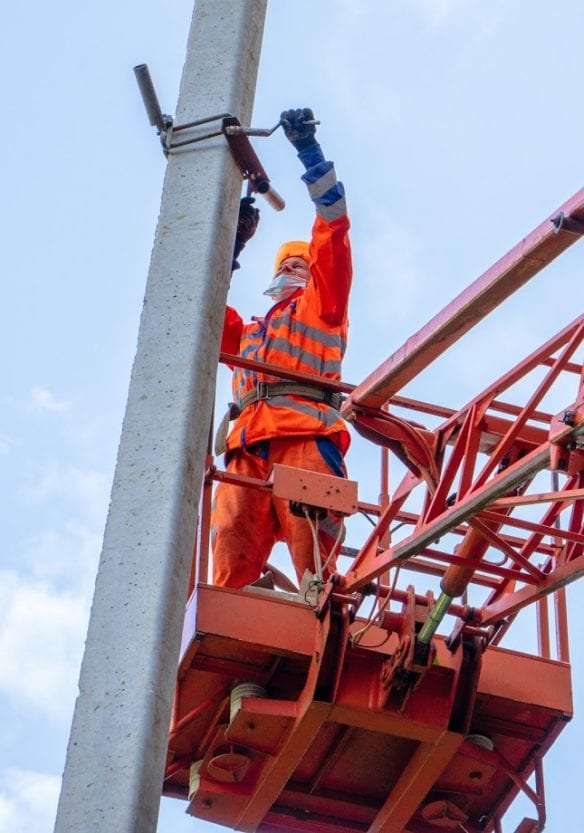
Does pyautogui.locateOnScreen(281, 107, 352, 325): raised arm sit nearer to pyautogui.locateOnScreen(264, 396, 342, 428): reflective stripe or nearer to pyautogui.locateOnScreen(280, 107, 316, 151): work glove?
pyautogui.locateOnScreen(280, 107, 316, 151): work glove

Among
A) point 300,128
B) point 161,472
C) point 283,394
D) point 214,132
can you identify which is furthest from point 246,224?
point 161,472

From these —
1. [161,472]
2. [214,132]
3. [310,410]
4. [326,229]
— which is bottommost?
[161,472]

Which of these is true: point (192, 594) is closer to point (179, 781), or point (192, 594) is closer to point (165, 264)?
point (179, 781)

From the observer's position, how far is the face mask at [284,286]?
12.4 meters

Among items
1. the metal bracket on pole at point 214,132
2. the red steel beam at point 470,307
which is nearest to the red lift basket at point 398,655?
the red steel beam at point 470,307

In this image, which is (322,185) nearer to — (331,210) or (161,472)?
(331,210)

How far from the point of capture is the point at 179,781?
11203mm

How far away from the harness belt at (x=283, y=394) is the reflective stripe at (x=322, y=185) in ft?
4.08

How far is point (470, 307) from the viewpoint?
29.5 feet

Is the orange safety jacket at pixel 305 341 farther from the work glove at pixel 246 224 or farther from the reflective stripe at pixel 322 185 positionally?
the work glove at pixel 246 224

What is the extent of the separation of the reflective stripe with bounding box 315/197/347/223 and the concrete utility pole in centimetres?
350

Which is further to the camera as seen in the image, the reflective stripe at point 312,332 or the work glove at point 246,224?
the reflective stripe at point 312,332

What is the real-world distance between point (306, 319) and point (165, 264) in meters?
5.09

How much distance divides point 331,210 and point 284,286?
146 centimetres
